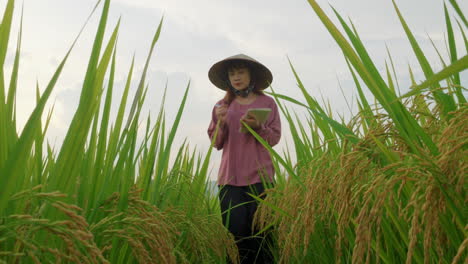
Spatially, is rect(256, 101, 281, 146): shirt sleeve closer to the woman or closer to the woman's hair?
the woman

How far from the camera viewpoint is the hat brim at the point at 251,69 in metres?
4.11

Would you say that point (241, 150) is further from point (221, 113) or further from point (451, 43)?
point (451, 43)

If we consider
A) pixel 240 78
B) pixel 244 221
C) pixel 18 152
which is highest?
pixel 240 78

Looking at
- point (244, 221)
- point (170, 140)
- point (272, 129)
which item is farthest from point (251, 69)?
point (170, 140)

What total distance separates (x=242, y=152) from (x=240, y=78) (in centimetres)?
70

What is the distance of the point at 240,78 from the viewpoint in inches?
158

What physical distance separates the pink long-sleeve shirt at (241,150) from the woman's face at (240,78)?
180 mm

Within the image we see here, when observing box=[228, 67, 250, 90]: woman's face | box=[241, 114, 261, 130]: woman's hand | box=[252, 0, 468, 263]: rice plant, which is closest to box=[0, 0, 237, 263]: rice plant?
box=[252, 0, 468, 263]: rice plant

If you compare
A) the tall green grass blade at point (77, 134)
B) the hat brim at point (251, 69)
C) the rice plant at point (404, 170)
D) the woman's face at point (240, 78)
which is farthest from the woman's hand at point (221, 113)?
the tall green grass blade at point (77, 134)

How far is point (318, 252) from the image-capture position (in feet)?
7.43

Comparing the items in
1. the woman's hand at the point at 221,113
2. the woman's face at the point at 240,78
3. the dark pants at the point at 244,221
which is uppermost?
the woman's face at the point at 240,78

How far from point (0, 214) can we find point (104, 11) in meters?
Answer: 0.65

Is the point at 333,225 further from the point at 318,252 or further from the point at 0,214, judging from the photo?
the point at 0,214

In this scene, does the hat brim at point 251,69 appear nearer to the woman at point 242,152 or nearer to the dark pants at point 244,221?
the woman at point 242,152
